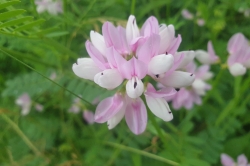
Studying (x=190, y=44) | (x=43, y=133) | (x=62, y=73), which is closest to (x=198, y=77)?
(x=190, y=44)

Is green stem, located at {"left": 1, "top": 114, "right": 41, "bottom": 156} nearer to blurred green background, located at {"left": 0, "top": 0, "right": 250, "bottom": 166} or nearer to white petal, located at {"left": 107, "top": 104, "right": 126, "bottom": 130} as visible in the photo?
blurred green background, located at {"left": 0, "top": 0, "right": 250, "bottom": 166}

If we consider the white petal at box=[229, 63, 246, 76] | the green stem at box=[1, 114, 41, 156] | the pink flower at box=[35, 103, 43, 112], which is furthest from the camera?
the pink flower at box=[35, 103, 43, 112]

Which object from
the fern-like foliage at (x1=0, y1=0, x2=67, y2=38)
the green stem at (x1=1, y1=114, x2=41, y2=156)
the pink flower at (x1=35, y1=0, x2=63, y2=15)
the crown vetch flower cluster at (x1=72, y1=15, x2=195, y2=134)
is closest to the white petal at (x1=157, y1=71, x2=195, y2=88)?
the crown vetch flower cluster at (x1=72, y1=15, x2=195, y2=134)

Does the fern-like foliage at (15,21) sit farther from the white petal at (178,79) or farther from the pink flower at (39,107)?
the pink flower at (39,107)

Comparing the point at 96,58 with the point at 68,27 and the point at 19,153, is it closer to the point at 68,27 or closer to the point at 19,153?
the point at 68,27

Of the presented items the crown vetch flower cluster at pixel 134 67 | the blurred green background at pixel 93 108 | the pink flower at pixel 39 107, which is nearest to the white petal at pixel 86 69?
the crown vetch flower cluster at pixel 134 67
